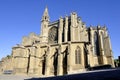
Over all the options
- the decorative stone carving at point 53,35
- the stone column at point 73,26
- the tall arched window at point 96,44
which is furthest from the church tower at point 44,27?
the tall arched window at point 96,44

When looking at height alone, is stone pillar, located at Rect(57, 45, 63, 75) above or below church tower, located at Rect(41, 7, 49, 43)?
below

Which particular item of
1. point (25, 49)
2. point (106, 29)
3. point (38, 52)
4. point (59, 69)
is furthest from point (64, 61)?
point (106, 29)

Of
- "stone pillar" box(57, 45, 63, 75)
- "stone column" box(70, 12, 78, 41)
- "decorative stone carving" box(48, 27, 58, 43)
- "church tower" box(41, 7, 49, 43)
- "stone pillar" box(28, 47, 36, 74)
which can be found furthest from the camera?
"decorative stone carving" box(48, 27, 58, 43)

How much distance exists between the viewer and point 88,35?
5038cm

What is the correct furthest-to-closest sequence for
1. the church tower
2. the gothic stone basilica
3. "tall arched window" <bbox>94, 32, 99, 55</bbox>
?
the church tower → "tall arched window" <bbox>94, 32, 99, 55</bbox> → the gothic stone basilica

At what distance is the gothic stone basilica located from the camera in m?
→ 34.4

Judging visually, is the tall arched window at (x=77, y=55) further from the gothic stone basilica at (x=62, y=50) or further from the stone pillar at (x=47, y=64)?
the stone pillar at (x=47, y=64)

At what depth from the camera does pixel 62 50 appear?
36031mm

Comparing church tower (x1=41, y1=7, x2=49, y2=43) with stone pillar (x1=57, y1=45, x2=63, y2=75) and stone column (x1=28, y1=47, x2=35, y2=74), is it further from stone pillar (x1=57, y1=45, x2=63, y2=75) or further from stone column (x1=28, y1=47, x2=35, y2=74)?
stone pillar (x1=57, y1=45, x2=63, y2=75)

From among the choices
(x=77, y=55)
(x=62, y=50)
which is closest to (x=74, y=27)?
(x=62, y=50)

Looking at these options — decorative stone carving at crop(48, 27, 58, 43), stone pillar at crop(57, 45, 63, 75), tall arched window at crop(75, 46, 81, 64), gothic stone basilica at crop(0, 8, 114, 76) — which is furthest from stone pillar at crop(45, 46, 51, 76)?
decorative stone carving at crop(48, 27, 58, 43)

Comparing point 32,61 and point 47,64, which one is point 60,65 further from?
point 32,61

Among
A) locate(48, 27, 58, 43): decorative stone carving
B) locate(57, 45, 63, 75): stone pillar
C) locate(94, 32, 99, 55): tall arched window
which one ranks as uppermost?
locate(48, 27, 58, 43): decorative stone carving

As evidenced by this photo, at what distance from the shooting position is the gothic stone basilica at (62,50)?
34.4m
